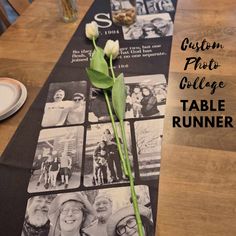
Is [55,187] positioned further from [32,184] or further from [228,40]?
[228,40]

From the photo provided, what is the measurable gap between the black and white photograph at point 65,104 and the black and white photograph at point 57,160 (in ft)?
0.10

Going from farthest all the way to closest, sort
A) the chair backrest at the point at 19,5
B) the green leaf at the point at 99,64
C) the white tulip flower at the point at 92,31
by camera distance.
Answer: the chair backrest at the point at 19,5 → the white tulip flower at the point at 92,31 → the green leaf at the point at 99,64

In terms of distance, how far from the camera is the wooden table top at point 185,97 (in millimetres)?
587

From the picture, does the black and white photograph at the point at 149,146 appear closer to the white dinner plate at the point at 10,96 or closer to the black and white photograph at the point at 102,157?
the black and white photograph at the point at 102,157

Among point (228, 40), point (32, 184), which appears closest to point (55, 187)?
point (32, 184)

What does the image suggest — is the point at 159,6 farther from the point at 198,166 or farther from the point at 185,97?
the point at 198,166

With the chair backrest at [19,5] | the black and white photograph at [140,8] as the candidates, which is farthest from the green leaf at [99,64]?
the chair backrest at [19,5]

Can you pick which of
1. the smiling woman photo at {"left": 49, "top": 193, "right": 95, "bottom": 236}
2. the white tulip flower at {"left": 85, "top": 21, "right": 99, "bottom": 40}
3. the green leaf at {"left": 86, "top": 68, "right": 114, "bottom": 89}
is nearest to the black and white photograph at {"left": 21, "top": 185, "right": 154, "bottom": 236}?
the smiling woman photo at {"left": 49, "top": 193, "right": 95, "bottom": 236}

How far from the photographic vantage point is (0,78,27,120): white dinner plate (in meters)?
0.82

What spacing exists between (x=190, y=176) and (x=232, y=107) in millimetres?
238

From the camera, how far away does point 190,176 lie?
Answer: 2.11 ft

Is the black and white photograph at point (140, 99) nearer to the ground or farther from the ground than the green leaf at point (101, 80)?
nearer to the ground

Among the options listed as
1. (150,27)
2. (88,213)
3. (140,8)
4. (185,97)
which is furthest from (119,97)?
(140,8)

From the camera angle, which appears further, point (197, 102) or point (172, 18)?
point (172, 18)
